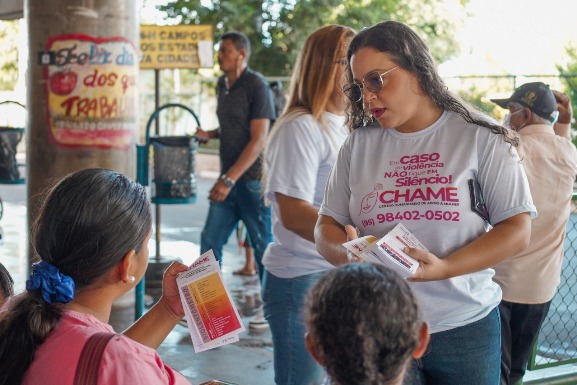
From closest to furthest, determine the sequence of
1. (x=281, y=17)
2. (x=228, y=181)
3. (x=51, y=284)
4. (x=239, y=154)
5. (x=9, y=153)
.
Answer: (x=51, y=284)
(x=228, y=181)
(x=239, y=154)
(x=9, y=153)
(x=281, y=17)

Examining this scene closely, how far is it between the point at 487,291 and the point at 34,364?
4.52 ft

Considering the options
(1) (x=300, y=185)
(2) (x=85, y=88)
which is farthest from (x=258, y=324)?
(1) (x=300, y=185)

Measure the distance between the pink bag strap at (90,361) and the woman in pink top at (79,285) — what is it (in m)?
0.01

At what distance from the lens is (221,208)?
20.5ft

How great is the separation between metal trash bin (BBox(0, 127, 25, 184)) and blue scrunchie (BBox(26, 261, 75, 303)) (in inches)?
201

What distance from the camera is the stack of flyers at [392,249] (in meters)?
2.33

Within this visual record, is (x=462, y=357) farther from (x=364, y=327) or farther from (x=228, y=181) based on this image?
(x=228, y=181)

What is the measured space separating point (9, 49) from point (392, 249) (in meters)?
28.0

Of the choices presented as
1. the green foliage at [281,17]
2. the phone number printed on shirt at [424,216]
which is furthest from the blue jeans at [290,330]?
the green foliage at [281,17]

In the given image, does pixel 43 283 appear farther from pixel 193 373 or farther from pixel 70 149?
pixel 70 149

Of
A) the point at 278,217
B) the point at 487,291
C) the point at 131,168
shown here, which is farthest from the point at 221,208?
the point at 487,291

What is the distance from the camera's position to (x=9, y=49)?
28281 millimetres

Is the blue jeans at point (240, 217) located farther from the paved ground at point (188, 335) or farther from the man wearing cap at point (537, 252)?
the man wearing cap at point (537, 252)

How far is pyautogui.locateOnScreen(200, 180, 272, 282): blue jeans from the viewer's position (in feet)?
20.3
